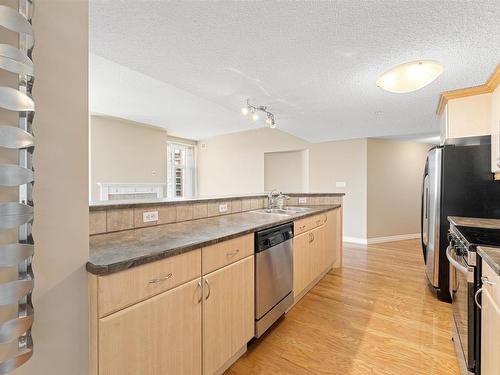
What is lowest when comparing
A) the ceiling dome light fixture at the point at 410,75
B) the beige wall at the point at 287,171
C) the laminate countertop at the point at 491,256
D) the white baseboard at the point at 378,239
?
the white baseboard at the point at 378,239

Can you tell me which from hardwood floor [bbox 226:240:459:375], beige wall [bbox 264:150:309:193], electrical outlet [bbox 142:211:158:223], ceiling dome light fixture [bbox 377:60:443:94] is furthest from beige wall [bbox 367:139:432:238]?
electrical outlet [bbox 142:211:158:223]

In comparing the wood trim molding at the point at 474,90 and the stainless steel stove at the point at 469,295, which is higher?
the wood trim molding at the point at 474,90

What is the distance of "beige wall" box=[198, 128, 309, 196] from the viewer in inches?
248

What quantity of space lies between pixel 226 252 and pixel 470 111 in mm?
3048

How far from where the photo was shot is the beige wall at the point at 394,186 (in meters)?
5.09

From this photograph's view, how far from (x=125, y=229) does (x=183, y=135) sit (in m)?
5.93

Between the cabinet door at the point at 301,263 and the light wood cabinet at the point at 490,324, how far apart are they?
1.30 metres

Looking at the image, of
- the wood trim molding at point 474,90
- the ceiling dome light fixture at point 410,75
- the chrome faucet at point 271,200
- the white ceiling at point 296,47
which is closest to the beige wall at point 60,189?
the white ceiling at point 296,47

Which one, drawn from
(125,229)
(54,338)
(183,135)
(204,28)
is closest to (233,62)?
(204,28)

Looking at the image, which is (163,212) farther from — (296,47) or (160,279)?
(296,47)

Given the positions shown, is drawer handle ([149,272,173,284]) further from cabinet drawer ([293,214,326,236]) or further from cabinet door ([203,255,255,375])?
cabinet drawer ([293,214,326,236])

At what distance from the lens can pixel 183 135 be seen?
7.09 metres

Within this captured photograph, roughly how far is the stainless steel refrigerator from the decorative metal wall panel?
10.5 feet

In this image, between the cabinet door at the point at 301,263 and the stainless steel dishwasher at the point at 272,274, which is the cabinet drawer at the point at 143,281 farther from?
the cabinet door at the point at 301,263
